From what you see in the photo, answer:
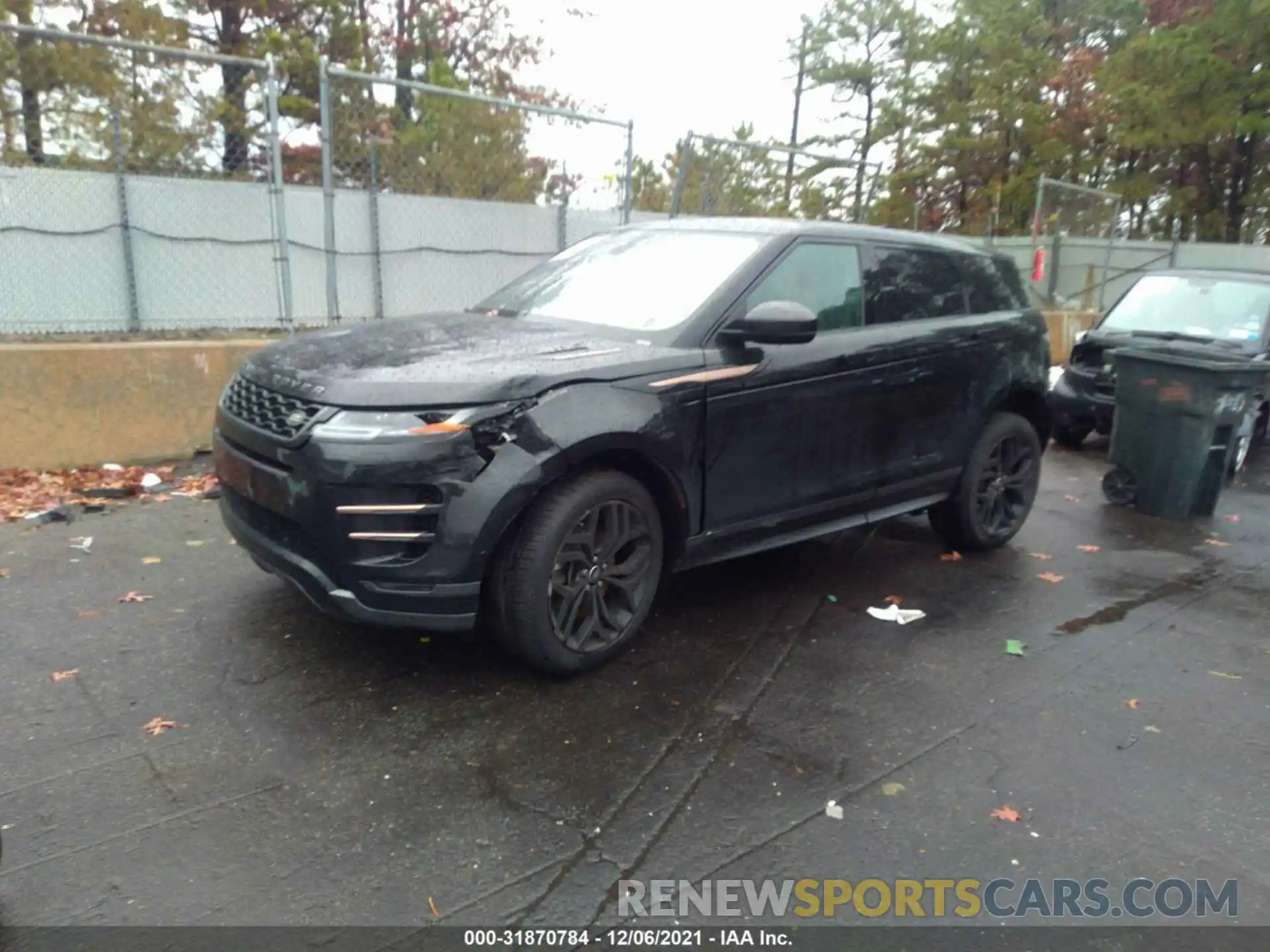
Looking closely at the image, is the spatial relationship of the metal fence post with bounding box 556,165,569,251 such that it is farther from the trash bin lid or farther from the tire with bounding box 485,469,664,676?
the tire with bounding box 485,469,664,676

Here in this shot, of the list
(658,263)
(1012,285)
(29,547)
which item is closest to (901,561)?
(1012,285)

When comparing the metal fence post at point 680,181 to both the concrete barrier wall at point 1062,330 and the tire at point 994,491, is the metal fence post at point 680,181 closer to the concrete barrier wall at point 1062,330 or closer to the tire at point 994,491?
the tire at point 994,491

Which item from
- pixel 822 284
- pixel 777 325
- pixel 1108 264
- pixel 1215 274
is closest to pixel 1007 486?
pixel 822 284

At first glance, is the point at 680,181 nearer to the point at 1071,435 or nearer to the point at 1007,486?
the point at 1071,435

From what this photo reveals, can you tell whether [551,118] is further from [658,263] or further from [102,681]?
[102,681]

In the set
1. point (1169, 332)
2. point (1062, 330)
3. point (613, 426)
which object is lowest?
point (1062, 330)

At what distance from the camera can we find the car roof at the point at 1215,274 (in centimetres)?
873

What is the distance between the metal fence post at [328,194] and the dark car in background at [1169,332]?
19.8 ft

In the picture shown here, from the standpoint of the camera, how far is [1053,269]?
49.2ft

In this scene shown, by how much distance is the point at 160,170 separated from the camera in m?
7.37

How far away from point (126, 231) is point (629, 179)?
15.0ft

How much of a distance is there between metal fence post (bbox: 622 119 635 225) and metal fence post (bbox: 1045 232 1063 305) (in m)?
8.20
